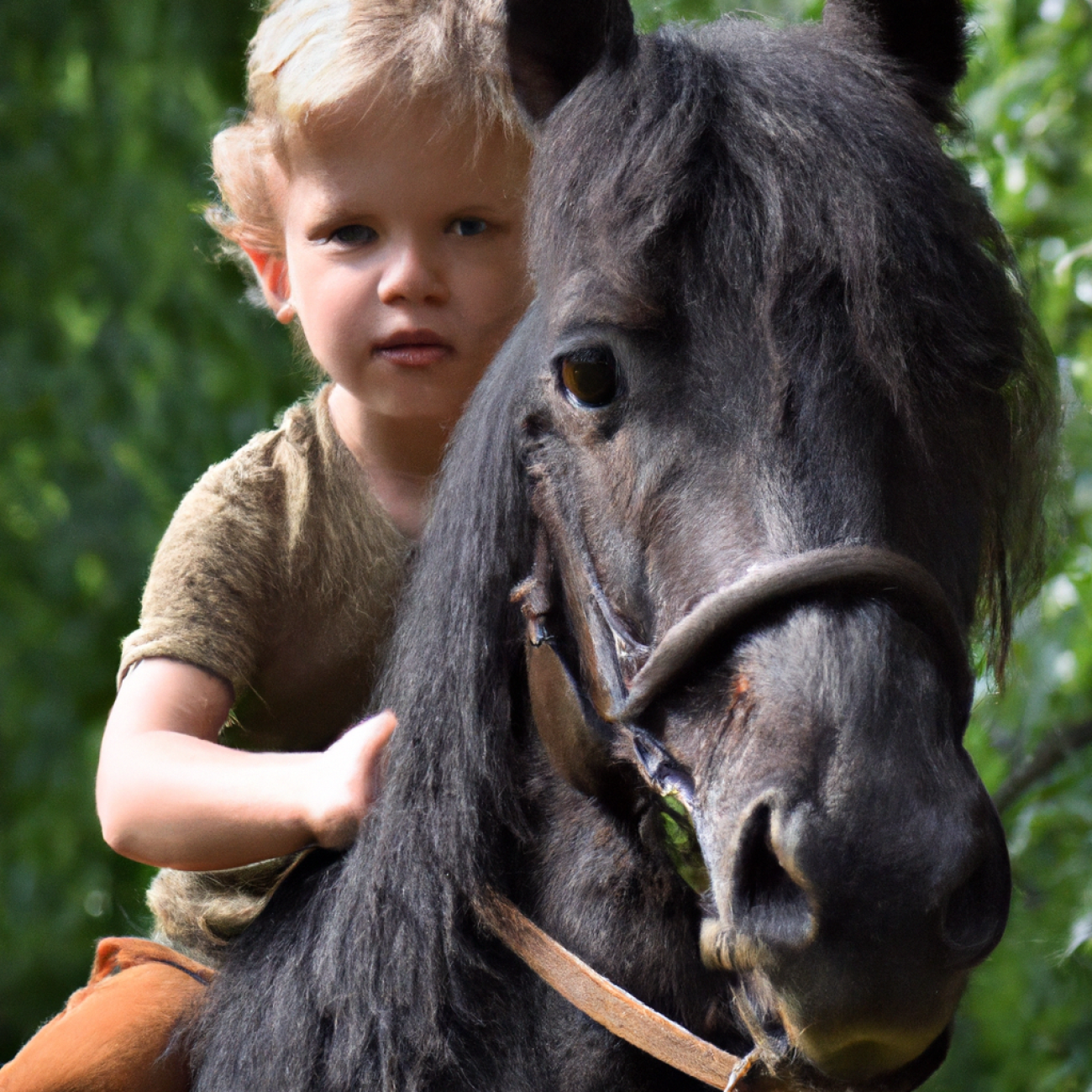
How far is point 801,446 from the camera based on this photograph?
1.22 meters

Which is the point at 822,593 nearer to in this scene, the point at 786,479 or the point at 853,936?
the point at 786,479

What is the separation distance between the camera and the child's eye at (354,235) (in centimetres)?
190

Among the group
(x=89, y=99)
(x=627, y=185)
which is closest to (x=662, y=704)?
(x=627, y=185)

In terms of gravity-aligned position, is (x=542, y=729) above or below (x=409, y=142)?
below

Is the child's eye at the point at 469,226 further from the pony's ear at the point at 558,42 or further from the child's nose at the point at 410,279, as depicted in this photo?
the pony's ear at the point at 558,42

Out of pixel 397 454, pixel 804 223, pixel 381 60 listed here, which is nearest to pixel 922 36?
pixel 804 223

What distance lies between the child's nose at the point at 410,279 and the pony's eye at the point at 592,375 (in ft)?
1.83

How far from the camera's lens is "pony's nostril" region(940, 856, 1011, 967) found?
1.11 metres

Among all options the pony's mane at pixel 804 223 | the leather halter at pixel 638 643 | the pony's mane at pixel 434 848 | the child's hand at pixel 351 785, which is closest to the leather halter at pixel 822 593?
the leather halter at pixel 638 643

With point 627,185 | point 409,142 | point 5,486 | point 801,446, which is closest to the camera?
point 801,446

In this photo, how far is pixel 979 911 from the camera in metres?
1.13

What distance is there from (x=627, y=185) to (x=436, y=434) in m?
0.75

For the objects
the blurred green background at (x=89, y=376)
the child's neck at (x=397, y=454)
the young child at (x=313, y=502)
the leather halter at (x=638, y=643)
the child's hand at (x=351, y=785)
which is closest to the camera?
the leather halter at (x=638, y=643)

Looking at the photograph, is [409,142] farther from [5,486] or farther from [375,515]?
[5,486]
